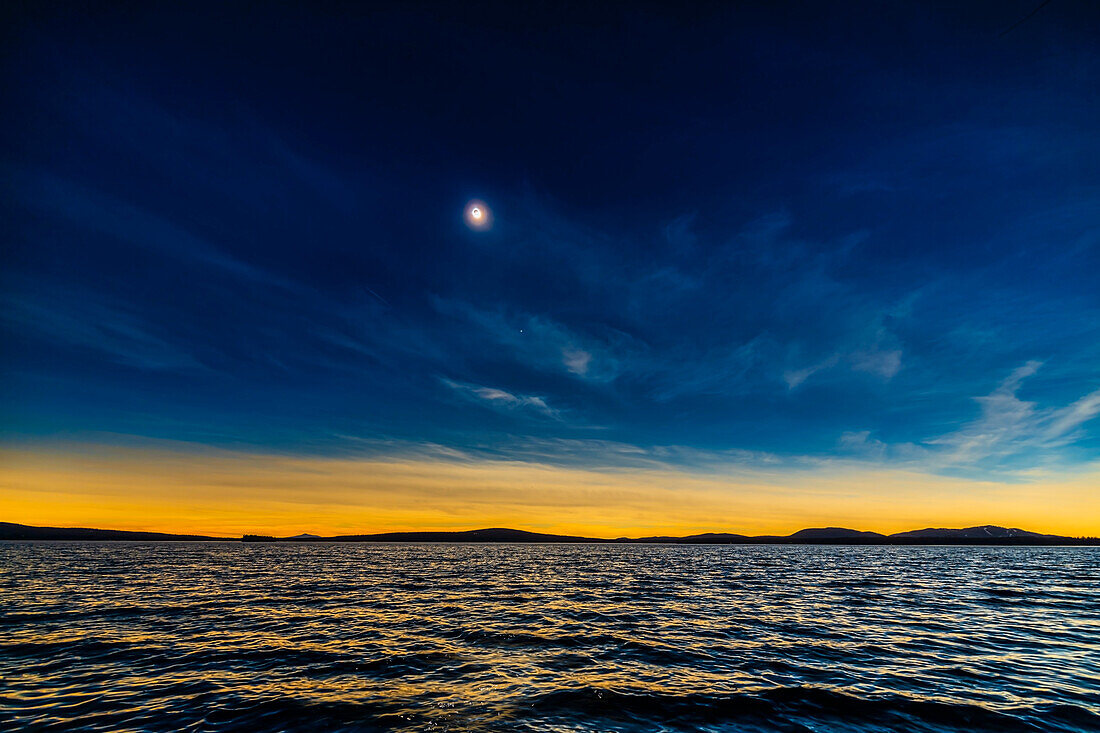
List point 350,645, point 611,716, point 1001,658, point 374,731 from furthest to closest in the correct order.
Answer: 1. point 350,645
2. point 1001,658
3. point 611,716
4. point 374,731

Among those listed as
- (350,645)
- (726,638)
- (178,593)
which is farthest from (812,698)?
(178,593)

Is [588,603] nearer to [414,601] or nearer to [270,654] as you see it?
[414,601]

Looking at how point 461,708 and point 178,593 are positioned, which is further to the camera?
point 178,593

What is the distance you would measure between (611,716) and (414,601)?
22443 mm

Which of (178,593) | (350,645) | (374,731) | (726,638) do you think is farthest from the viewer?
(178,593)

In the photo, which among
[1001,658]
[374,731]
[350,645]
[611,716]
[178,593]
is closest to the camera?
[374,731]

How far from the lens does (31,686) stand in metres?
13.7

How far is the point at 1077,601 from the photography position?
31.5 m

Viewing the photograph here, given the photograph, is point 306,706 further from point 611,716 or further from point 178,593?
point 178,593

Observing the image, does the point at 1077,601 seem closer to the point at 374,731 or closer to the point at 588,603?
the point at 588,603

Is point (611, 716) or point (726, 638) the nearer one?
point (611, 716)

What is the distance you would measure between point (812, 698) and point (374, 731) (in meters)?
11.0

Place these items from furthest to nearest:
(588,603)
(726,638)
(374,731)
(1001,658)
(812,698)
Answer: (588,603)
(726,638)
(1001,658)
(812,698)
(374,731)

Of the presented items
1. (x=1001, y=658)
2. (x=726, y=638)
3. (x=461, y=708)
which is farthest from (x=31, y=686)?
(x=1001, y=658)
